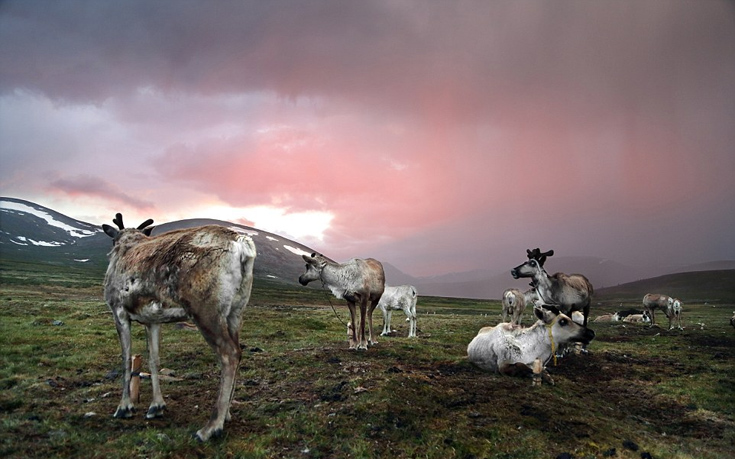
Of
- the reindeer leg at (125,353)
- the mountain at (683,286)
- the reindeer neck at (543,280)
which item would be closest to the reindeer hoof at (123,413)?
the reindeer leg at (125,353)

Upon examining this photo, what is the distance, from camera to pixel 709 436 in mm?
9867

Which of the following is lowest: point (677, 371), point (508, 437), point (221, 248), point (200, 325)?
point (677, 371)

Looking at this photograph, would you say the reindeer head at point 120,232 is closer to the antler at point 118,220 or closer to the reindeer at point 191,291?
the antler at point 118,220

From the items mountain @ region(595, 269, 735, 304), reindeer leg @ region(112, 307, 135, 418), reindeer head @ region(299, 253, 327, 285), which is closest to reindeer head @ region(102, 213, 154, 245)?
reindeer leg @ region(112, 307, 135, 418)

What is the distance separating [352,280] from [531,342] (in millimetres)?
7971

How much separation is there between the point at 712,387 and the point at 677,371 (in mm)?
2669

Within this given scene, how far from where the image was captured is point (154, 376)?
339 inches

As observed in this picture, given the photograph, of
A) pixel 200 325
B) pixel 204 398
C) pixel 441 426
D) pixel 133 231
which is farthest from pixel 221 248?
pixel 441 426

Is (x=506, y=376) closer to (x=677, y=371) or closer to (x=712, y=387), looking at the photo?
(x=712, y=387)

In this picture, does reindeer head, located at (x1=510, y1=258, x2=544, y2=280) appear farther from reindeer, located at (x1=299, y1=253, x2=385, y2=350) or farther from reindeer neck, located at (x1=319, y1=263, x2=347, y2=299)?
reindeer neck, located at (x1=319, y1=263, x2=347, y2=299)

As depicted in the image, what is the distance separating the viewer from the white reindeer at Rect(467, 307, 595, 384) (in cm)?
1264

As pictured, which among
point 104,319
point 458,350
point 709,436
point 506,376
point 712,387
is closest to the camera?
point 709,436

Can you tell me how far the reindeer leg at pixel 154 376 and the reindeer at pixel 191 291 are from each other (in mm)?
20

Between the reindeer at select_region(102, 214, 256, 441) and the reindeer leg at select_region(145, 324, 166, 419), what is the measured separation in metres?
0.02
